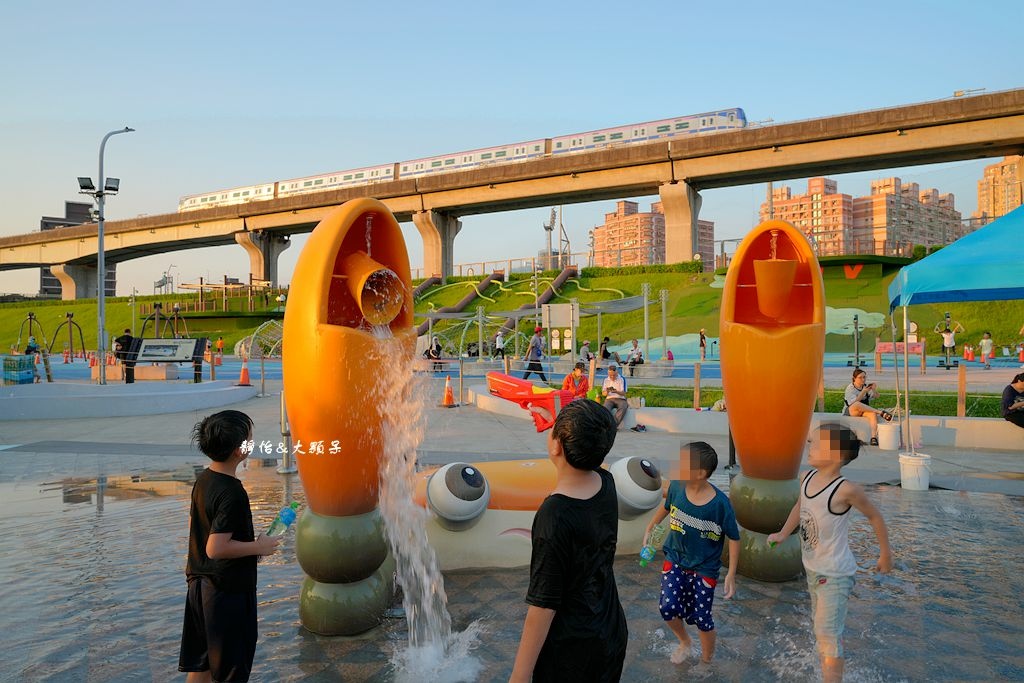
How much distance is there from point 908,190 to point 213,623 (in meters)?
73.8

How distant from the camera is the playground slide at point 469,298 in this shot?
38.1 meters

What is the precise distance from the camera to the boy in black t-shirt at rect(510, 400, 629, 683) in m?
1.95

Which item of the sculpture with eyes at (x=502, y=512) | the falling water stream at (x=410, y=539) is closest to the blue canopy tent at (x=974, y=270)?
the sculpture with eyes at (x=502, y=512)

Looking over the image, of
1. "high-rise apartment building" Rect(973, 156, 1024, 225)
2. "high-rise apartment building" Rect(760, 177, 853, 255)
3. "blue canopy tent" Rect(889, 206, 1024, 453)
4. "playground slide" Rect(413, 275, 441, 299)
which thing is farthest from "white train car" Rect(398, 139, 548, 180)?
"blue canopy tent" Rect(889, 206, 1024, 453)

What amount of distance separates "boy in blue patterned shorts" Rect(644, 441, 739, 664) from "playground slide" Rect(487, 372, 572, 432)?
26.4 ft

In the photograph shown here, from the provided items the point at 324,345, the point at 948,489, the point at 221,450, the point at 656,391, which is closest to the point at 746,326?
the point at 324,345

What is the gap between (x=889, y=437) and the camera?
1088 cm

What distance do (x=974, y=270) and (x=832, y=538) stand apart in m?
5.64

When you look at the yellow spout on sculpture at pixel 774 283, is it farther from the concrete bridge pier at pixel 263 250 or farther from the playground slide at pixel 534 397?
the concrete bridge pier at pixel 263 250

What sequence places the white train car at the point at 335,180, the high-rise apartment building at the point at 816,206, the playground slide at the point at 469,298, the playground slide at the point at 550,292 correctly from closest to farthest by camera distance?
the playground slide at the point at 550,292 → the playground slide at the point at 469,298 → the white train car at the point at 335,180 → the high-rise apartment building at the point at 816,206

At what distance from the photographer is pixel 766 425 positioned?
493 centimetres

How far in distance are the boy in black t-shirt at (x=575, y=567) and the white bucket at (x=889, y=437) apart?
10433mm

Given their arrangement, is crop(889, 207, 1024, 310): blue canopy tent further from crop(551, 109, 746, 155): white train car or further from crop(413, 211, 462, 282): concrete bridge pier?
crop(413, 211, 462, 282): concrete bridge pier

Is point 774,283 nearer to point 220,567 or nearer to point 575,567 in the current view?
point 575,567
